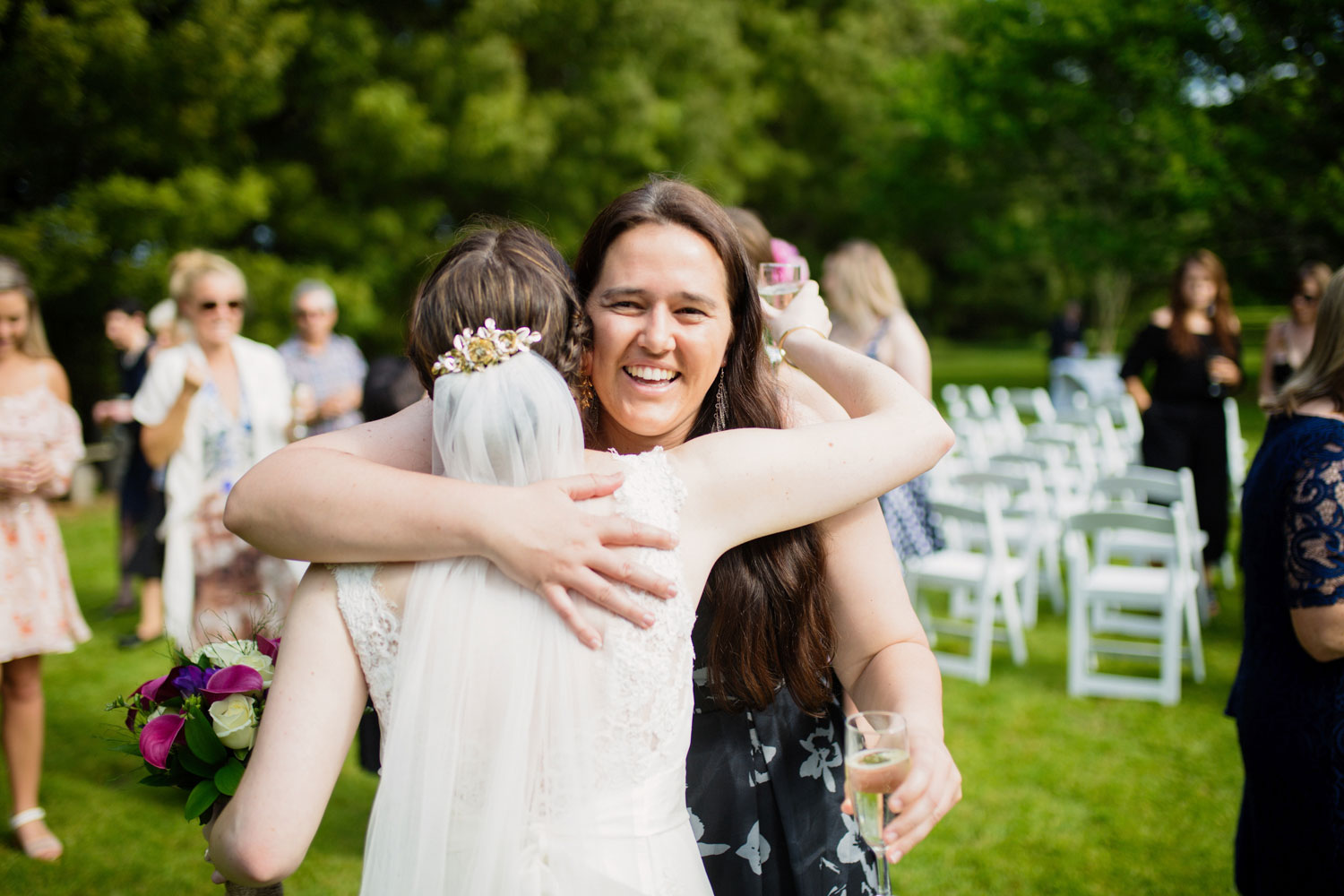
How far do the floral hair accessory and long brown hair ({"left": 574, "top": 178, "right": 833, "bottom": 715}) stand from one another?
0.51 metres

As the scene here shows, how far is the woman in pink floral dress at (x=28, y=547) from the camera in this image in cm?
406

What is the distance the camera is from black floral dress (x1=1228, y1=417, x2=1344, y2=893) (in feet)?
8.40

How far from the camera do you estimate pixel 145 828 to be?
15.1 feet

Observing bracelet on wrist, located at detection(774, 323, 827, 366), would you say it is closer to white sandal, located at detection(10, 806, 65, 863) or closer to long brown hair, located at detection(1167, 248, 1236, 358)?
white sandal, located at detection(10, 806, 65, 863)

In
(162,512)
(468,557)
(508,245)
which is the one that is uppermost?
(508,245)

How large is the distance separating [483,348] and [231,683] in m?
0.85

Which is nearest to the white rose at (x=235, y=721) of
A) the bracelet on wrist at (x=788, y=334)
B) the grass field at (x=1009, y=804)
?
the bracelet on wrist at (x=788, y=334)

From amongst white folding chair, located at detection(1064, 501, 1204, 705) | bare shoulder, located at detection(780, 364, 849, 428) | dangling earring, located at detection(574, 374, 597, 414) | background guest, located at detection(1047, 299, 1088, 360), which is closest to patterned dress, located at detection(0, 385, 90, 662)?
dangling earring, located at detection(574, 374, 597, 414)

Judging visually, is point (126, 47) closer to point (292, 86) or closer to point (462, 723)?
point (292, 86)

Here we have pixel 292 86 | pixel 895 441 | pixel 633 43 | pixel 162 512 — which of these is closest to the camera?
pixel 895 441

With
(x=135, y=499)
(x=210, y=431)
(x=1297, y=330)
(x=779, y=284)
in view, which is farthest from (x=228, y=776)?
(x=1297, y=330)

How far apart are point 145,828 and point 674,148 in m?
16.9

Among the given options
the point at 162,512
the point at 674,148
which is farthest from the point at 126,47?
the point at 674,148

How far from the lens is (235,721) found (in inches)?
71.1
